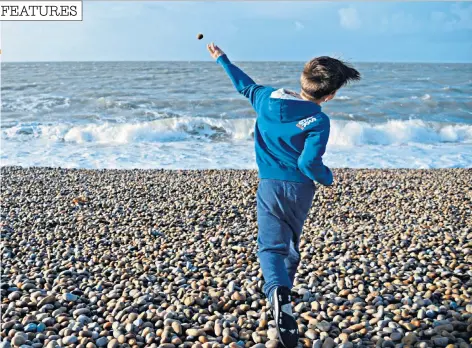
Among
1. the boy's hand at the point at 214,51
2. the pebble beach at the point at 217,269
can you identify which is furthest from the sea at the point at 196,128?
the boy's hand at the point at 214,51

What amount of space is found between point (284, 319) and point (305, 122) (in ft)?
4.06

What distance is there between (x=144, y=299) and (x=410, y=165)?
10.6m

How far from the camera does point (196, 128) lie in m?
19.2

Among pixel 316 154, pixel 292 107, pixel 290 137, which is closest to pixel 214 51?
pixel 292 107

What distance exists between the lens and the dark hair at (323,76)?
301 cm

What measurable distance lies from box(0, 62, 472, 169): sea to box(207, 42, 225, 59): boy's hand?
8836 mm

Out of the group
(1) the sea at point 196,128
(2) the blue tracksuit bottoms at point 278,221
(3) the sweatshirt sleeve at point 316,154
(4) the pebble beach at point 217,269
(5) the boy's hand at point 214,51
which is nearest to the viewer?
(3) the sweatshirt sleeve at point 316,154

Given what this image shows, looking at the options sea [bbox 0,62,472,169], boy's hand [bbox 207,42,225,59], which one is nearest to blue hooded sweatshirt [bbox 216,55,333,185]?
boy's hand [bbox 207,42,225,59]

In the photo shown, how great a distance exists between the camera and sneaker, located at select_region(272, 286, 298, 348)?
2957mm

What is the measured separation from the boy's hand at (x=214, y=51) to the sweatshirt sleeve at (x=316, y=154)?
106cm

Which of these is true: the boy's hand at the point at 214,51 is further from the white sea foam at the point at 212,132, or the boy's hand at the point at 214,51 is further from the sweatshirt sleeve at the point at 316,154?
the white sea foam at the point at 212,132

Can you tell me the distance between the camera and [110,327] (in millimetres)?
3420

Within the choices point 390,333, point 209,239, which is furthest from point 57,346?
point 209,239

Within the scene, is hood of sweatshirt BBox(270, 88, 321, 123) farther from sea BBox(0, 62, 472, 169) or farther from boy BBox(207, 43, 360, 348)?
sea BBox(0, 62, 472, 169)
